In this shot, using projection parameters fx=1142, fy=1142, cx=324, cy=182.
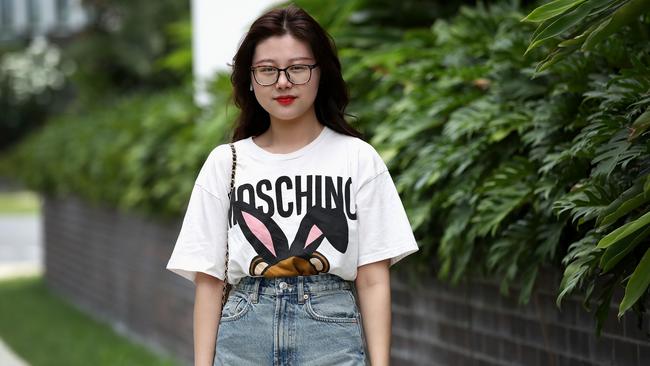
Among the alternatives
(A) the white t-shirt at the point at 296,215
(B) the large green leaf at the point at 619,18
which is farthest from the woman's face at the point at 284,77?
(B) the large green leaf at the point at 619,18

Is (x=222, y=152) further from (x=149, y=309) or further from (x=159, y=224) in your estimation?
(x=149, y=309)

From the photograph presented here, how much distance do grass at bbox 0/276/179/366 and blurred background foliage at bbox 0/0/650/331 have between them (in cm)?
166

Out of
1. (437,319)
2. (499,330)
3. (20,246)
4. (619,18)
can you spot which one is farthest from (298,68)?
(20,246)

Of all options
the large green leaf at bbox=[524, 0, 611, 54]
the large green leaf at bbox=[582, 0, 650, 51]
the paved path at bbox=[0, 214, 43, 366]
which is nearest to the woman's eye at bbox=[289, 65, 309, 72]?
the large green leaf at bbox=[524, 0, 611, 54]

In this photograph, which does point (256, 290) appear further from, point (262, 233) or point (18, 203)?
point (18, 203)

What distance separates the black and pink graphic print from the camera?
127 inches

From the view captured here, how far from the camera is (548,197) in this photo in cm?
425

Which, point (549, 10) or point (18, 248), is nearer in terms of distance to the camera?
point (549, 10)

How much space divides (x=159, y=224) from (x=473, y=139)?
4.81m

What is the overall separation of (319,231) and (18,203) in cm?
3340

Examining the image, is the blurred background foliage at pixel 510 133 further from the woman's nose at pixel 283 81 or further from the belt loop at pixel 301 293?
the belt loop at pixel 301 293

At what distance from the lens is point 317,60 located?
3369mm

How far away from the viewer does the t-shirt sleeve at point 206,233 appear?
337cm

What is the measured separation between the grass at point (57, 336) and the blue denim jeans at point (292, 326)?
5.54 meters
